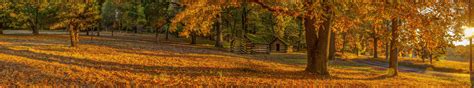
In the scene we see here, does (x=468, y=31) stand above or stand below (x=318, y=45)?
above

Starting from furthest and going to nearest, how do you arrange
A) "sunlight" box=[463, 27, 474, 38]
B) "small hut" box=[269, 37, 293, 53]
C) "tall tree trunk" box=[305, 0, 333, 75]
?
"small hut" box=[269, 37, 293, 53] → "tall tree trunk" box=[305, 0, 333, 75] → "sunlight" box=[463, 27, 474, 38]

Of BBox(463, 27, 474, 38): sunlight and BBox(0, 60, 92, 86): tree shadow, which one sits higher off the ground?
BBox(463, 27, 474, 38): sunlight

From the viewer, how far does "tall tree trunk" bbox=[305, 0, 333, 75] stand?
19.2 meters

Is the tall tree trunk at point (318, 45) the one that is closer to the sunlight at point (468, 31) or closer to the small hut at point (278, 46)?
the sunlight at point (468, 31)

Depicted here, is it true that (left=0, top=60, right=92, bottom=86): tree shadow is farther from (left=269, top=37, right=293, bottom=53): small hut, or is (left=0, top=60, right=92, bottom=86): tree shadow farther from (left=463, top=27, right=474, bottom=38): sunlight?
(left=269, top=37, right=293, bottom=53): small hut

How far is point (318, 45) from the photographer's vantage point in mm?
19438

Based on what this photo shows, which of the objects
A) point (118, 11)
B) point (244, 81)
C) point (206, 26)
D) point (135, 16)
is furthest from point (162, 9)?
point (244, 81)

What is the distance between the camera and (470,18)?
52.1 ft

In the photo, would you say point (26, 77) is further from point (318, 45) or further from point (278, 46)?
point (278, 46)

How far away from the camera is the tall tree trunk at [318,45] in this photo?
19203 millimetres

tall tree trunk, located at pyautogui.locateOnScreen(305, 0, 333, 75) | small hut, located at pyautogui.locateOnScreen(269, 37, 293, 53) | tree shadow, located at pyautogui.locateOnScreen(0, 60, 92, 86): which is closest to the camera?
tree shadow, located at pyautogui.locateOnScreen(0, 60, 92, 86)

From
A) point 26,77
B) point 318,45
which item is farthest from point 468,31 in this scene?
point 26,77

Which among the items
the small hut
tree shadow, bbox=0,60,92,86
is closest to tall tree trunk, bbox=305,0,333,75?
tree shadow, bbox=0,60,92,86

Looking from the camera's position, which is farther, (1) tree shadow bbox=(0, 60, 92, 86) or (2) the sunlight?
(2) the sunlight
